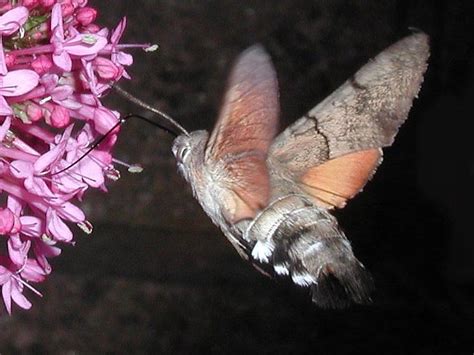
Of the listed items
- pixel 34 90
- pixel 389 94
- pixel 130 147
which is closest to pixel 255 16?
pixel 130 147

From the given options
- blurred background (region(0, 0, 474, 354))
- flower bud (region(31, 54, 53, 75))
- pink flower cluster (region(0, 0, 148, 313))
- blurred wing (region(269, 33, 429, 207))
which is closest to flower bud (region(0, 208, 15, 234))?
pink flower cluster (region(0, 0, 148, 313))

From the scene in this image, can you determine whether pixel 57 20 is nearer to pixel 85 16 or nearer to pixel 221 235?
pixel 85 16

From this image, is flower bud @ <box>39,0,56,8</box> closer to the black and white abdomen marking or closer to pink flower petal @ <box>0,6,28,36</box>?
pink flower petal @ <box>0,6,28,36</box>

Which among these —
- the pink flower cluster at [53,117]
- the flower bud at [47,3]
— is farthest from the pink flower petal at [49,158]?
the flower bud at [47,3]

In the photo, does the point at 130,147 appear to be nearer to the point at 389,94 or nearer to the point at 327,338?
the point at 327,338

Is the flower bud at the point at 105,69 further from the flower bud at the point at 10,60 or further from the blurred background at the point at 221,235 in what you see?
the blurred background at the point at 221,235

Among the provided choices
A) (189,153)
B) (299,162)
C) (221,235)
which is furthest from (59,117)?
(221,235)

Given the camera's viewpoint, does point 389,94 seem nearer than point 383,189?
Yes
